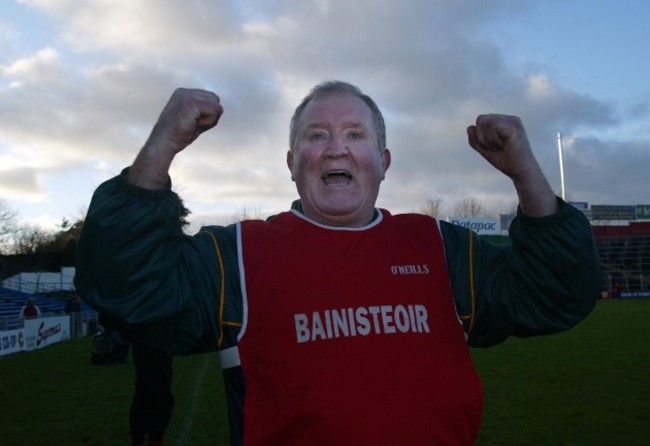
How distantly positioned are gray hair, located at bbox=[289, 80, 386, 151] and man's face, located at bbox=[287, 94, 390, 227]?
0.14ft

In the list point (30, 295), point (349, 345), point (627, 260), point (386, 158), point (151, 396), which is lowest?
point (151, 396)

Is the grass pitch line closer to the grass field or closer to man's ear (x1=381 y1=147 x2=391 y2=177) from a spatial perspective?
the grass field

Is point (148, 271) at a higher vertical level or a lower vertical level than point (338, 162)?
lower

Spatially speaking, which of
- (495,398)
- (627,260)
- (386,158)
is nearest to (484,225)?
(627,260)

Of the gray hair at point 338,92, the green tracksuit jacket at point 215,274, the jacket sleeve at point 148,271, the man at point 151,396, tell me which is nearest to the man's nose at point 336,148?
the gray hair at point 338,92

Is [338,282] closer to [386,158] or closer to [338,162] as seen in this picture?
[338,162]

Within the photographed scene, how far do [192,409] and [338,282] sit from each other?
26.6 feet

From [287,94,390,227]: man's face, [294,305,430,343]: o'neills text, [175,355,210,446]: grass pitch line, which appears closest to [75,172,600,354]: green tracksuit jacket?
[294,305,430,343]: o'neills text

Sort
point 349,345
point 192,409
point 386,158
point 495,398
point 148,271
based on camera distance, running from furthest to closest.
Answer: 1. point 495,398
2. point 192,409
3. point 386,158
4. point 349,345
5. point 148,271

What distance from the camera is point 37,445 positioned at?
7.80 meters

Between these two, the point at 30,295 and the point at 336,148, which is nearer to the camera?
the point at 336,148

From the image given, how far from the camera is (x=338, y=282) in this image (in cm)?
209

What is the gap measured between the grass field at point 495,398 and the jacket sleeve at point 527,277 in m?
5.46

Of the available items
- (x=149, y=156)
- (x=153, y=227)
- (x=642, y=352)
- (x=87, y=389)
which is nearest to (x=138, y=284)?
(x=153, y=227)
